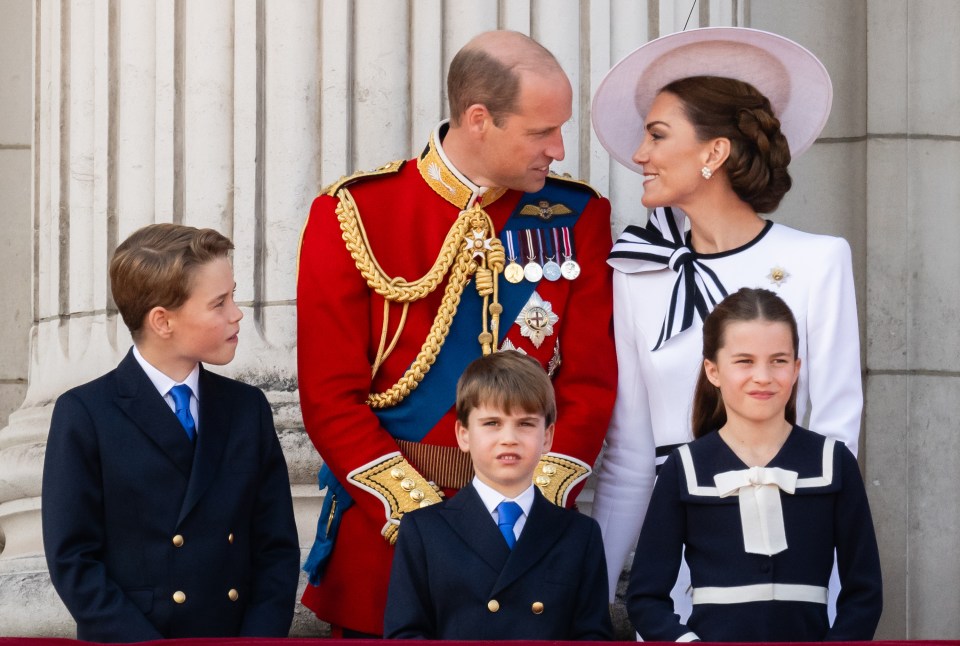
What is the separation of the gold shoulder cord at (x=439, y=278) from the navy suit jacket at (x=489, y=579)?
1.63 feet

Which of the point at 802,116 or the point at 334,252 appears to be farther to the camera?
the point at 802,116

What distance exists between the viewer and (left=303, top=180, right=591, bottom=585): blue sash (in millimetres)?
3953

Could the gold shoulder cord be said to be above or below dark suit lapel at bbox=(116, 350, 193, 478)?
above

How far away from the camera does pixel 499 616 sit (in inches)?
134

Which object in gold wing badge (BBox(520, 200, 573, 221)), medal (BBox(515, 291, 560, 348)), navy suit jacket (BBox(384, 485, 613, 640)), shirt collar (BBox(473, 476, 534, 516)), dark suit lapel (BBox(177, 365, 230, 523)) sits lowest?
navy suit jacket (BBox(384, 485, 613, 640))

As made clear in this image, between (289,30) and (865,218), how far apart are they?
7.04 ft

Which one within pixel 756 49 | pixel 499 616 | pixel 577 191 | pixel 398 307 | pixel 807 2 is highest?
pixel 807 2

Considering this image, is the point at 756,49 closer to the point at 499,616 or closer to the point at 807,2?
the point at 499,616

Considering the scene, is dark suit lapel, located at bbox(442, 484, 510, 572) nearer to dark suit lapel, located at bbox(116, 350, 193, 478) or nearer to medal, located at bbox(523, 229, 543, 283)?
dark suit lapel, located at bbox(116, 350, 193, 478)

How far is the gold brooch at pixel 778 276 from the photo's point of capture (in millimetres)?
3895

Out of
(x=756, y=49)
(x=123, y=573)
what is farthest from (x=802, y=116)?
(x=123, y=573)

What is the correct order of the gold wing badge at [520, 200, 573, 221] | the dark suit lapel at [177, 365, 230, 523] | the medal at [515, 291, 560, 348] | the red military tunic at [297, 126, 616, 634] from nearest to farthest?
1. the dark suit lapel at [177, 365, 230, 523]
2. the red military tunic at [297, 126, 616, 634]
3. the medal at [515, 291, 560, 348]
4. the gold wing badge at [520, 200, 573, 221]

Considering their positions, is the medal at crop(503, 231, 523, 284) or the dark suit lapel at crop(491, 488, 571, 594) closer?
the dark suit lapel at crop(491, 488, 571, 594)

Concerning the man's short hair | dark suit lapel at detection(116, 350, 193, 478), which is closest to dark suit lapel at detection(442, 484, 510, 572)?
dark suit lapel at detection(116, 350, 193, 478)
